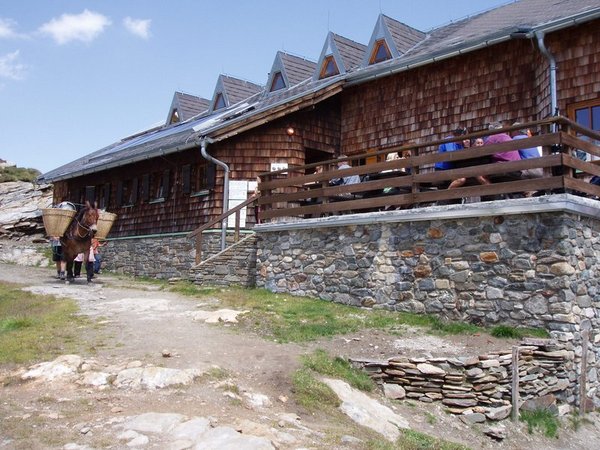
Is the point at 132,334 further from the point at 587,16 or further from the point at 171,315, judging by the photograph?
the point at 587,16

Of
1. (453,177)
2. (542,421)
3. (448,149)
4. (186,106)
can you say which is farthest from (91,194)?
(542,421)

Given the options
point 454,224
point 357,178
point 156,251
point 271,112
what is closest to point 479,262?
point 454,224

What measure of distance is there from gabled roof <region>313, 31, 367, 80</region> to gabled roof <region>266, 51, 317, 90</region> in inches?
66.7

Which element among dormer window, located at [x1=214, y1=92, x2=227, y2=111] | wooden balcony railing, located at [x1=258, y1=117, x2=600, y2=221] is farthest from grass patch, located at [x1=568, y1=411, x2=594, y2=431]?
dormer window, located at [x1=214, y1=92, x2=227, y2=111]

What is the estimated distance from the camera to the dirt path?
5.82 metres

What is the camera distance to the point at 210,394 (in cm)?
691

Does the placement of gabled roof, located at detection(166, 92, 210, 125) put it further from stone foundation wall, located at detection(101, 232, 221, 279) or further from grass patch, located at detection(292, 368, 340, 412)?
grass patch, located at detection(292, 368, 340, 412)

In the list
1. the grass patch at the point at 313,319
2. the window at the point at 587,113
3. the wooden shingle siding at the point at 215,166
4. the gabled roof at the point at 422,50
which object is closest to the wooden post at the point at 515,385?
the grass patch at the point at 313,319

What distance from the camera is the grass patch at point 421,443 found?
6.67 m

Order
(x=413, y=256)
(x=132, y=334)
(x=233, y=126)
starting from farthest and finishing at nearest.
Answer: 1. (x=233, y=126)
2. (x=413, y=256)
3. (x=132, y=334)

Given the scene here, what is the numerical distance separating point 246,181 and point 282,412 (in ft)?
38.4

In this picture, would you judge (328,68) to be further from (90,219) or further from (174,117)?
(174,117)

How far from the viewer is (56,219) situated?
580 inches

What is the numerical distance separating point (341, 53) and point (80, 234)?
10.3 m
